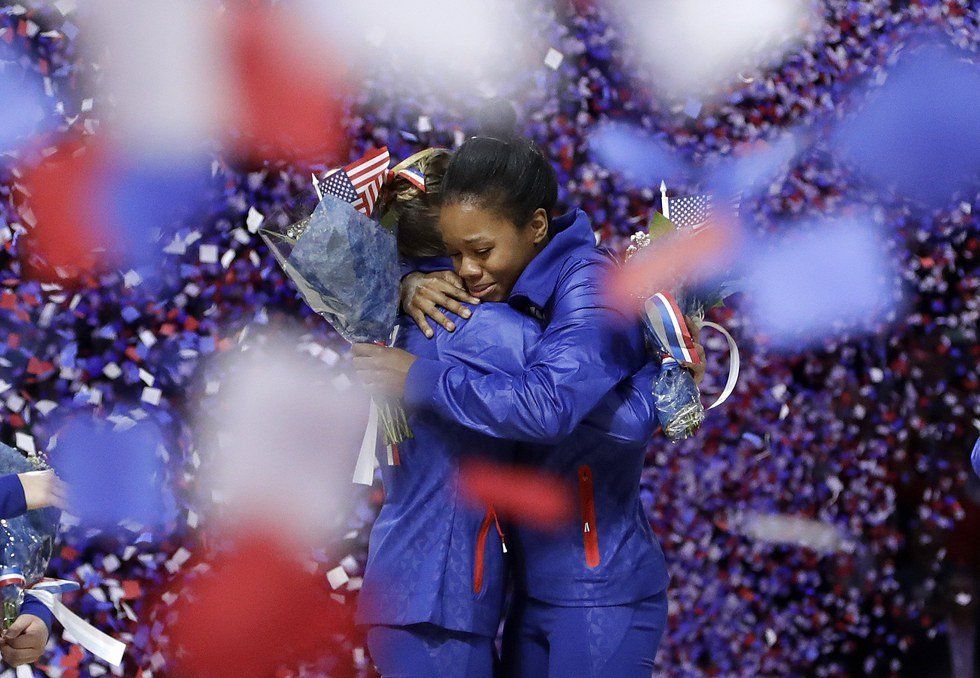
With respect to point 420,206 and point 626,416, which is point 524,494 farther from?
point 420,206

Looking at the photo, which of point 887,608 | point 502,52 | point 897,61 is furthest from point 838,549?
point 502,52

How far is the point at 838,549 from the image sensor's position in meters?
3.44

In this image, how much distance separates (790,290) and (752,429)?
42cm

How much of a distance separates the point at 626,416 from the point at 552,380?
0.15 m

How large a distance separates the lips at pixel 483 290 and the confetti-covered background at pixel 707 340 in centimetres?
137

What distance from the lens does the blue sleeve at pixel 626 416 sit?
69.1 inches

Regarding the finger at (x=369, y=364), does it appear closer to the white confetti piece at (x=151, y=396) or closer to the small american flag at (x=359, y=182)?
the small american flag at (x=359, y=182)

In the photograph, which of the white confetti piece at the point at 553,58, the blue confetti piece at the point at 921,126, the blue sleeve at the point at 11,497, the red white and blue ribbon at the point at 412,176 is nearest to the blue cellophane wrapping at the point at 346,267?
the red white and blue ribbon at the point at 412,176

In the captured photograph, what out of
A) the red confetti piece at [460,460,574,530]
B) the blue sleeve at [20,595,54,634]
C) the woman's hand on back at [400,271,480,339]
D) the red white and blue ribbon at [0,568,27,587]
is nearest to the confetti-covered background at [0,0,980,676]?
the blue sleeve at [20,595,54,634]

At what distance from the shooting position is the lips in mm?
1837

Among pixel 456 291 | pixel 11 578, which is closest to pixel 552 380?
pixel 456 291

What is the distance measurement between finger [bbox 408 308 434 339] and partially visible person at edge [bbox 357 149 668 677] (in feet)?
0.06

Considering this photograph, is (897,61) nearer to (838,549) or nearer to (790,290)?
(790,290)

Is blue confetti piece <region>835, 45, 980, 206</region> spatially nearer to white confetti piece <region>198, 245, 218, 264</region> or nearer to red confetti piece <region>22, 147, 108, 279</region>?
white confetti piece <region>198, 245, 218, 264</region>
